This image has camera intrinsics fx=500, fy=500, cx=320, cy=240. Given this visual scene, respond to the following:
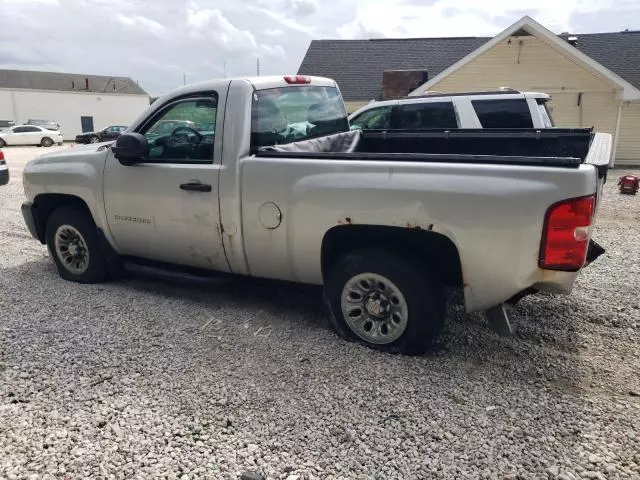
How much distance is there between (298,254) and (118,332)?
153 cm

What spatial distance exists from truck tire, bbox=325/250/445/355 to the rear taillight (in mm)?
759

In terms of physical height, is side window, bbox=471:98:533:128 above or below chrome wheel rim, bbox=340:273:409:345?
above

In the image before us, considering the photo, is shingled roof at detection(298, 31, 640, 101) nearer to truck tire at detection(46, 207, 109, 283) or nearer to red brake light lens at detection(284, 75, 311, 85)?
red brake light lens at detection(284, 75, 311, 85)

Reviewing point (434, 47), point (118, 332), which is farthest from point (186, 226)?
point (434, 47)

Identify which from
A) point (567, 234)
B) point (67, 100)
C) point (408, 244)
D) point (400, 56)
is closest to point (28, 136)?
point (67, 100)

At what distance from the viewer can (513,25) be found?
55.7ft

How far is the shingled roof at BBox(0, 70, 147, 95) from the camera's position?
4988cm

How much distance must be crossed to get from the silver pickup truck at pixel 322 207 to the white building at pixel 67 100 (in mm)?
49386

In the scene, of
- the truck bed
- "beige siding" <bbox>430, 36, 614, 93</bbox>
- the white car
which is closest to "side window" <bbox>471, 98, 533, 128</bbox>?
the truck bed

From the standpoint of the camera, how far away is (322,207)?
3340 mm

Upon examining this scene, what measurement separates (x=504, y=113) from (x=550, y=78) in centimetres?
1048

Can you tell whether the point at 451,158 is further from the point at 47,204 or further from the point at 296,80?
the point at 47,204

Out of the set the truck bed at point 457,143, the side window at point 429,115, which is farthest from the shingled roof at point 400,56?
the truck bed at point 457,143

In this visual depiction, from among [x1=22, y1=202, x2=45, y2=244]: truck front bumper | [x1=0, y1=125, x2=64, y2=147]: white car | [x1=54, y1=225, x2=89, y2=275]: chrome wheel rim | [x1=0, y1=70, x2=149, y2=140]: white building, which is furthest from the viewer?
[x1=0, y1=70, x2=149, y2=140]: white building
